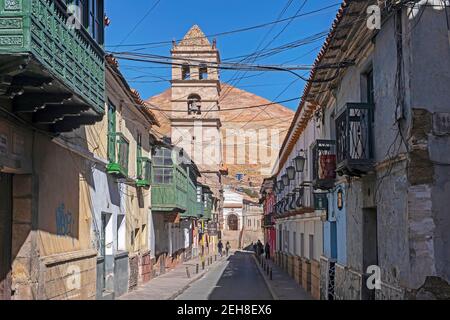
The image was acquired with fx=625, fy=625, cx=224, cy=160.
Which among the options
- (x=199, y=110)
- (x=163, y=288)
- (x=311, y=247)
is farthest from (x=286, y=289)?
(x=199, y=110)

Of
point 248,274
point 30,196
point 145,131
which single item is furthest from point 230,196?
point 30,196

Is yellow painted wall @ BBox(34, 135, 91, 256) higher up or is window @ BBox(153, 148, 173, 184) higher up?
window @ BBox(153, 148, 173, 184)

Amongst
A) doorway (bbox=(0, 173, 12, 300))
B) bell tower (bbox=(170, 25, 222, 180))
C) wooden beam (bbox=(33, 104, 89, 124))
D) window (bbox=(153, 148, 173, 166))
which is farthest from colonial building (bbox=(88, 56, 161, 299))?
bell tower (bbox=(170, 25, 222, 180))

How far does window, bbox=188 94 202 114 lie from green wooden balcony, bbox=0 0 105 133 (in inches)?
1473

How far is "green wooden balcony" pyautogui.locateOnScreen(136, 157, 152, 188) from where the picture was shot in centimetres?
1988

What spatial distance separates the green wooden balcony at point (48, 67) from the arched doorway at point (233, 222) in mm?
66568

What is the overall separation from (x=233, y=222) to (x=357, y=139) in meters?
66.8

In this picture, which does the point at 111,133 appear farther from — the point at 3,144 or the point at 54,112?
the point at 3,144

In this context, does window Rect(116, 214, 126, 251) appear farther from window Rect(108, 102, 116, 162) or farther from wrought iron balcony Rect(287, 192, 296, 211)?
wrought iron balcony Rect(287, 192, 296, 211)

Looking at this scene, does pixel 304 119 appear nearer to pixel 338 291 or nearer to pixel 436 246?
pixel 338 291

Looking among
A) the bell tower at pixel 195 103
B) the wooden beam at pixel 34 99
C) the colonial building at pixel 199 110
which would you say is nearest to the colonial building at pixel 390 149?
the wooden beam at pixel 34 99

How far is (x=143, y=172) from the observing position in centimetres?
2041

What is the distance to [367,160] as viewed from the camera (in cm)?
962

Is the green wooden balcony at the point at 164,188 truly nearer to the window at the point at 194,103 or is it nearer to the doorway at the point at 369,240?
the doorway at the point at 369,240
